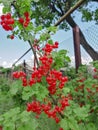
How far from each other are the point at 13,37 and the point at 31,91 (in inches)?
28.8

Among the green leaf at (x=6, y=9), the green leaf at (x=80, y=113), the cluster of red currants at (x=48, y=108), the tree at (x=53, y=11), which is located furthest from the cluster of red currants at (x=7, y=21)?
the tree at (x=53, y=11)

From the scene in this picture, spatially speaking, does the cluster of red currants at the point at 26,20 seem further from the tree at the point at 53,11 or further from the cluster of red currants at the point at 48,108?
the tree at the point at 53,11

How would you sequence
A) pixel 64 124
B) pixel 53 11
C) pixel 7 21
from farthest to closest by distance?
pixel 53 11 → pixel 7 21 → pixel 64 124

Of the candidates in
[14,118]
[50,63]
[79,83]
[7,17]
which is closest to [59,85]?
[50,63]

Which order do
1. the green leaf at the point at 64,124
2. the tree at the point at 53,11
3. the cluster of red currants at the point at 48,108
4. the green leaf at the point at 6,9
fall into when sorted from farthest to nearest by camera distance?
the tree at the point at 53,11 → the green leaf at the point at 6,9 → the cluster of red currants at the point at 48,108 → the green leaf at the point at 64,124

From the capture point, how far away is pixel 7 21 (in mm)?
3209

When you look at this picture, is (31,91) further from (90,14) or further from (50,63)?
(90,14)

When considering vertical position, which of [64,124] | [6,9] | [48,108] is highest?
[6,9]

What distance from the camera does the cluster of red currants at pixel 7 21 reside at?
3.21m

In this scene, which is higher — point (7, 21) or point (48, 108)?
point (7, 21)

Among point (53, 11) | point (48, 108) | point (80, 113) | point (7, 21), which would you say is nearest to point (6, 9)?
point (7, 21)

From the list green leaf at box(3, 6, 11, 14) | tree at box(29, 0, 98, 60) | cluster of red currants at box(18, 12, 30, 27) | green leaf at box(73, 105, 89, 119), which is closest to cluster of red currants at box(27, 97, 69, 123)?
green leaf at box(73, 105, 89, 119)

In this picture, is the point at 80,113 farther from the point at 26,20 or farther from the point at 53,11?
the point at 53,11

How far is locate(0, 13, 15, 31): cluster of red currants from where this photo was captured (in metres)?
3.21
